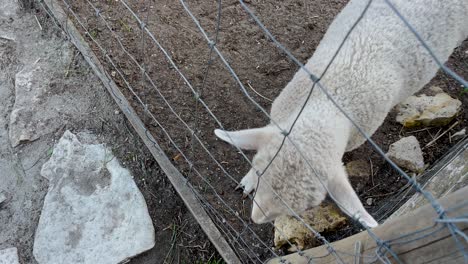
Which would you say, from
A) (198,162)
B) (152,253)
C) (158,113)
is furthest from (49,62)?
(152,253)

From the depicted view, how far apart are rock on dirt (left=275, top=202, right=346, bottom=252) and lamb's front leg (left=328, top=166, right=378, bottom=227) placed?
604 millimetres

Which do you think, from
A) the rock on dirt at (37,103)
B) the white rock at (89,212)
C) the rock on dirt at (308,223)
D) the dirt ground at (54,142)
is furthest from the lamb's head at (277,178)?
the rock on dirt at (37,103)

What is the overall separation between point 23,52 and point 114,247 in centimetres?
188

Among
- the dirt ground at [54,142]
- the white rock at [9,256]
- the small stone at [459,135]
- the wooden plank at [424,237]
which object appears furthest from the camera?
the small stone at [459,135]

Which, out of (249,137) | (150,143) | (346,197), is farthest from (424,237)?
(150,143)

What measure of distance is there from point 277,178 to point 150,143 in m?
1.22

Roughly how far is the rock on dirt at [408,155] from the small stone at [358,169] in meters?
0.20

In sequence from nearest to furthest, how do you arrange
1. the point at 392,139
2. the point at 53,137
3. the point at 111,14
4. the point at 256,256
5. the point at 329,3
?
the point at 256,256, the point at 53,137, the point at 392,139, the point at 111,14, the point at 329,3

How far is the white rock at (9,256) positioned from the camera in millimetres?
2932

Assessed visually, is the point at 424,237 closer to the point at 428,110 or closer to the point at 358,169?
the point at 358,169

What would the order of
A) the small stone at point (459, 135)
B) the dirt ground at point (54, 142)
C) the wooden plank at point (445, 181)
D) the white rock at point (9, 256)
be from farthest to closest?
1. the small stone at point (459, 135)
2. the dirt ground at point (54, 142)
3. the white rock at point (9, 256)
4. the wooden plank at point (445, 181)

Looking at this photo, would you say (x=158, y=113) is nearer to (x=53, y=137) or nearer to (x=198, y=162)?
(x=198, y=162)

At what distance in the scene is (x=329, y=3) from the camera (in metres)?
4.44

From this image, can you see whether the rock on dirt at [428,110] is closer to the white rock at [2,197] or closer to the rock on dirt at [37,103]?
the rock on dirt at [37,103]
